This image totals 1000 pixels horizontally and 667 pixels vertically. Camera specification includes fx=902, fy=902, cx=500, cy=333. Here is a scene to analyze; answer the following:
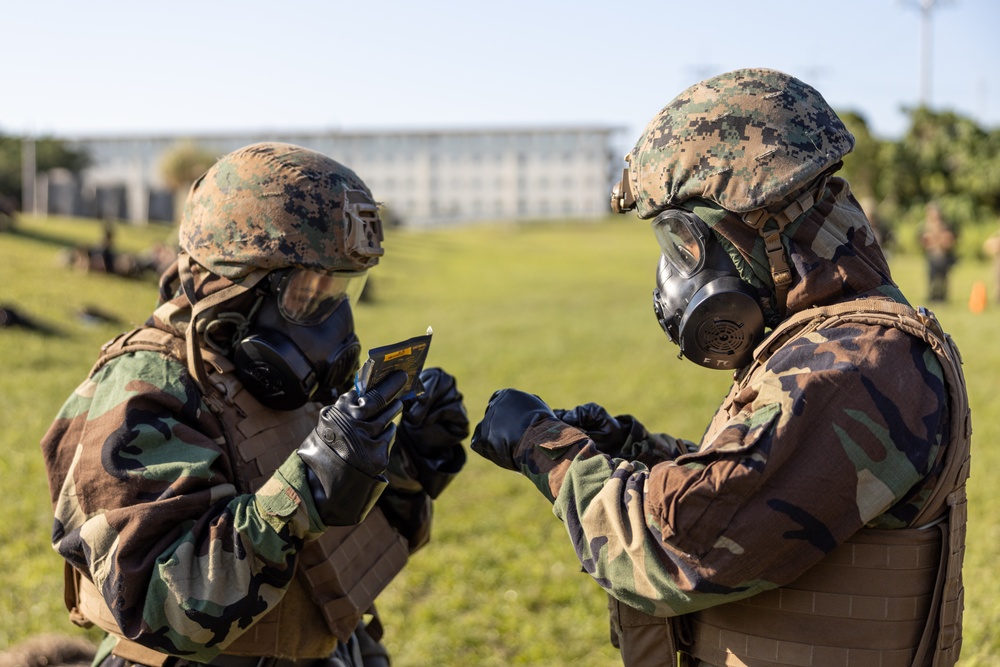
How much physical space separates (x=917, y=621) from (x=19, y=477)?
6.48 metres

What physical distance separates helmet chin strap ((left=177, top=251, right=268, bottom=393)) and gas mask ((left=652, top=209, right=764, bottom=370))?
115 cm

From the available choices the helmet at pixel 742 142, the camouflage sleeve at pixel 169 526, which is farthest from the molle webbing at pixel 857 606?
the camouflage sleeve at pixel 169 526

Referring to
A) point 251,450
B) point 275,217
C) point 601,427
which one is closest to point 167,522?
point 251,450

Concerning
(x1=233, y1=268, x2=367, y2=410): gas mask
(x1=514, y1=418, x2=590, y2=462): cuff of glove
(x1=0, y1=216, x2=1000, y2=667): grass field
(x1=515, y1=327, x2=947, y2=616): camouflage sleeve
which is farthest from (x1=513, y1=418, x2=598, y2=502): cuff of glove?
(x1=0, y1=216, x2=1000, y2=667): grass field

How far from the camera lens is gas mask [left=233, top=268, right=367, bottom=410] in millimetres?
2510

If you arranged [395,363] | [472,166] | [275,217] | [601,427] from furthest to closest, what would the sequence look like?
[472,166] → [275,217] → [601,427] → [395,363]

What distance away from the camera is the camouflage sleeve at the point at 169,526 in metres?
2.12

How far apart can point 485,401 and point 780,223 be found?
7820 mm

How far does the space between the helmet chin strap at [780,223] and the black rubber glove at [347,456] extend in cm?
97

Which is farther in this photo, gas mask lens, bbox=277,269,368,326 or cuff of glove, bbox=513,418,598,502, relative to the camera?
gas mask lens, bbox=277,269,368,326

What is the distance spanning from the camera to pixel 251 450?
2500mm

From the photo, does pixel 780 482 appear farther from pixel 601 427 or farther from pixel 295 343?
pixel 295 343

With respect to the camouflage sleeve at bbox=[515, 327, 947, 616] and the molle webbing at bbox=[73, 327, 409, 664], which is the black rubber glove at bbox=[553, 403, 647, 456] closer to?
the camouflage sleeve at bbox=[515, 327, 947, 616]

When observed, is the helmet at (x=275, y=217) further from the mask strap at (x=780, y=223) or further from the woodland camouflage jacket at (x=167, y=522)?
the mask strap at (x=780, y=223)
